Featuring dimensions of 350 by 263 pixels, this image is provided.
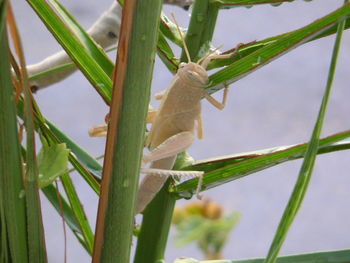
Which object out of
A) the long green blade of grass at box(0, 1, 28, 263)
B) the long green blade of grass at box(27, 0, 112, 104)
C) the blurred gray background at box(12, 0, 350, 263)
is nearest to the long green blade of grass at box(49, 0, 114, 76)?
the long green blade of grass at box(27, 0, 112, 104)

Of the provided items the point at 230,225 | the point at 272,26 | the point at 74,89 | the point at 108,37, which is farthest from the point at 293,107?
the point at 108,37

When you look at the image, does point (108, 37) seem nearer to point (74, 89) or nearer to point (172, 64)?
point (172, 64)

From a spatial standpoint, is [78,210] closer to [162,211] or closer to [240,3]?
[162,211]

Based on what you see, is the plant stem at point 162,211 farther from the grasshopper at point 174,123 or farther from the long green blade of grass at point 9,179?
the long green blade of grass at point 9,179

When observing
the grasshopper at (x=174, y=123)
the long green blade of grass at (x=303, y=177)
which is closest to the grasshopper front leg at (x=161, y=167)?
the grasshopper at (x=174, y=123)

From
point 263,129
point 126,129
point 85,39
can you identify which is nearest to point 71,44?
point 85,39
